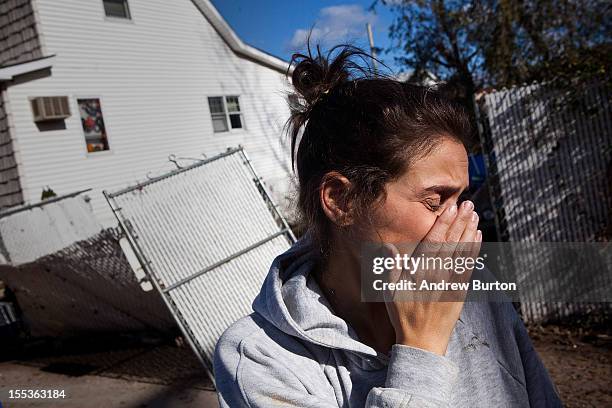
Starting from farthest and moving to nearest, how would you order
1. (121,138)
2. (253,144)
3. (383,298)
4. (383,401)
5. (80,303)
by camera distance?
(253,144)
(121,138)
(80,303)
(383,298)
(383,401)

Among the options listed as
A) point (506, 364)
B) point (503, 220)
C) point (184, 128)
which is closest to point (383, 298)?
point (506, 364)

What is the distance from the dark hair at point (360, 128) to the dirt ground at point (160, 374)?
355 cm

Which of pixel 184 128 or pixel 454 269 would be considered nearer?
pixel 454 269

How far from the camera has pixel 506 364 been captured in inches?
62.7

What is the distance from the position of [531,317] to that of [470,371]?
14.4 ft

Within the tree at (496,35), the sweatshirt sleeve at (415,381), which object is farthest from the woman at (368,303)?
the tree at (496,35)

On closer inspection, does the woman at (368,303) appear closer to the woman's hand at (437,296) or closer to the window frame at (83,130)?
the woman's hand at (437,296)

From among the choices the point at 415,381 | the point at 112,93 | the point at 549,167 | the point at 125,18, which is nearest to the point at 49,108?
the point at 112,93

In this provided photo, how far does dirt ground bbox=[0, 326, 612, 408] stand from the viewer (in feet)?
14.5

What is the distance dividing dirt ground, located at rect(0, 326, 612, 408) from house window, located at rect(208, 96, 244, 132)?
32.4 feet

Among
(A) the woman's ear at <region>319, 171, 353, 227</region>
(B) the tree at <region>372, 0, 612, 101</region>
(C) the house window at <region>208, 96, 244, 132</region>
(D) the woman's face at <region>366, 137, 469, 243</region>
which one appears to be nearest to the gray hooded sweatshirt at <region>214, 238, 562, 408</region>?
(A) the woman's ear at <region>319, 171, 353, 227</region>

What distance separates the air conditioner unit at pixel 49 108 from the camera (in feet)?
34.7

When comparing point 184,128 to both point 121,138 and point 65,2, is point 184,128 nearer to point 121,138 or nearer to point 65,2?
point 121,138

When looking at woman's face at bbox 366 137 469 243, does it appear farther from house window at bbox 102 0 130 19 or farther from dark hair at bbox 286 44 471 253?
house window at bbox 102 0 130 19
